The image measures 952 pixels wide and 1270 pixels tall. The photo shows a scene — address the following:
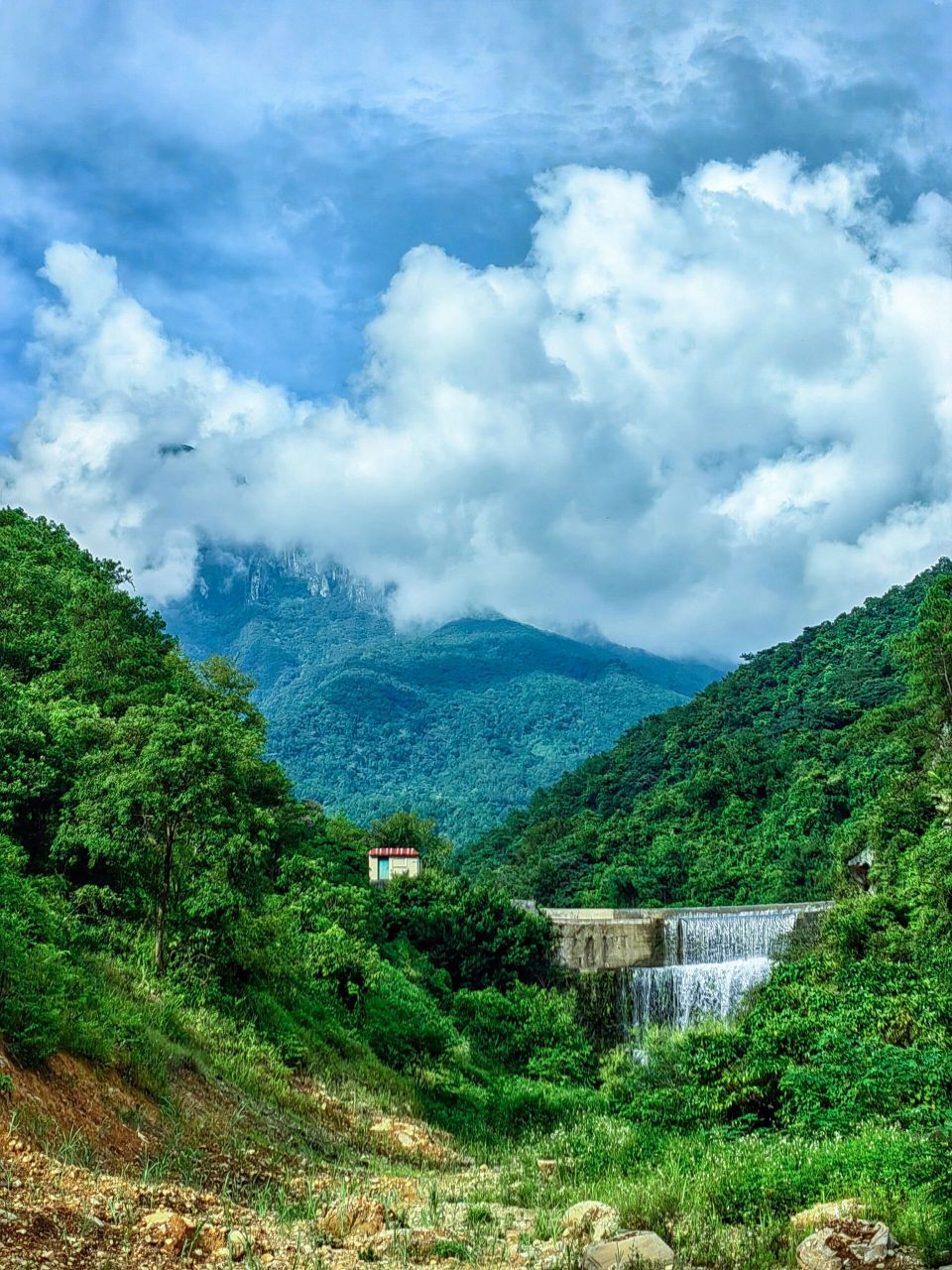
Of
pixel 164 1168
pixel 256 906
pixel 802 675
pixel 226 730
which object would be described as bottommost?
pixel 164 1168

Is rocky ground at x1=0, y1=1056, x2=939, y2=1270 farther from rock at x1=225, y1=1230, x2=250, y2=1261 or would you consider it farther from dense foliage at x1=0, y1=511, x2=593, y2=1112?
dense foliage at x1=0, y1=511, x2=593, y2=1112

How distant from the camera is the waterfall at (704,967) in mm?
34562

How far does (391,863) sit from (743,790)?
2276 cm

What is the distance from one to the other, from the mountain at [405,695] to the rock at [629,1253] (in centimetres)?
8578

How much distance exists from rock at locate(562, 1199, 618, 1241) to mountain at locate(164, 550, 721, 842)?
8448 centimetres

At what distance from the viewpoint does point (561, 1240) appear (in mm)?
10188

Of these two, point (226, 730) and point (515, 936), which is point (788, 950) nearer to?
point (515, 936)

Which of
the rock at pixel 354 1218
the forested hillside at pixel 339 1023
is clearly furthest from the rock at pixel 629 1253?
the rock at pixel 354 1218

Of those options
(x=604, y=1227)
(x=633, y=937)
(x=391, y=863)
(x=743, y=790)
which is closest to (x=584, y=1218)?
(x=604, y=1227)

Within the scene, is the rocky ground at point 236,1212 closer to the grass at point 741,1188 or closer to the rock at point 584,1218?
the rock at point 584,1218

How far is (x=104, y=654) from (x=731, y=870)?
108ft

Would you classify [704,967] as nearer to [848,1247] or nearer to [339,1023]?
[339,1023]

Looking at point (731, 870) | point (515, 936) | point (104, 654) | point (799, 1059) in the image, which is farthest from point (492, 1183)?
point (731, 870)

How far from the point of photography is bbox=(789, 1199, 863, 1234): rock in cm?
1002
